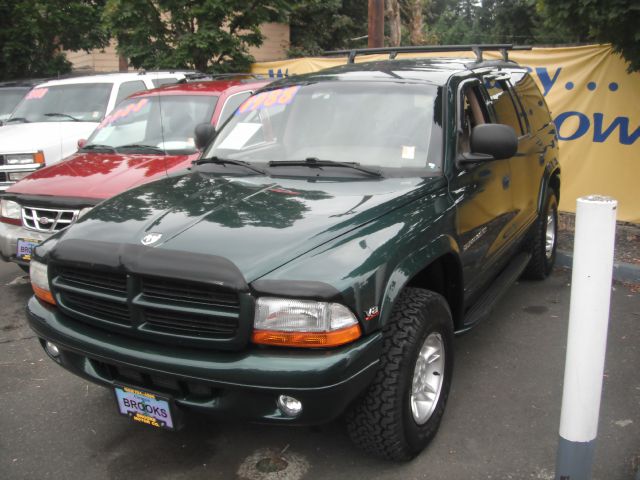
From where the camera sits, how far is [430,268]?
3.46 m

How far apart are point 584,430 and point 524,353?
2.02m

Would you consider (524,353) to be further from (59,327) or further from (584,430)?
(59,327)

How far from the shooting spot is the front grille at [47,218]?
5145 millimetres

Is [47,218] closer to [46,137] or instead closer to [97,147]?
[97,147]

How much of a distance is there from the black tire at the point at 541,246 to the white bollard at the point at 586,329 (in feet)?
9.92

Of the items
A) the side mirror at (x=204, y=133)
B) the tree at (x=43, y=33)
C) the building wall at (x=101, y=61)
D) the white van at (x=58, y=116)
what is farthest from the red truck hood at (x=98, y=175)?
the building wall at (x=101, y=61)

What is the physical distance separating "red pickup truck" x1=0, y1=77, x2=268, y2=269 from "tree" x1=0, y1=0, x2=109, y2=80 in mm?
9261

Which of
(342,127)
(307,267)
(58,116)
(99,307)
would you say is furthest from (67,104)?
(307,267)

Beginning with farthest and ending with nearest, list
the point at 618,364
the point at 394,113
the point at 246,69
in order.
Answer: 1. the point at 246,69
2. the point at 618,364
3. the point at 394,113

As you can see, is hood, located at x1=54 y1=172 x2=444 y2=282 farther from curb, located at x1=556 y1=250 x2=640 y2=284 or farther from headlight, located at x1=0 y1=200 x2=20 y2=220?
curb, located at x1=556 y1=250 x2=640 y2=284

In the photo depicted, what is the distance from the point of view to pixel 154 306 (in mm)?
2730

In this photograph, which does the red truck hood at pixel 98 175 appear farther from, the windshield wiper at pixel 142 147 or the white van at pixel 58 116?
the white van at pixel 58 116

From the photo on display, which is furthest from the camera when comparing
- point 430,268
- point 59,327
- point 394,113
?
point 394,113

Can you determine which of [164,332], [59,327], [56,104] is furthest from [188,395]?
[56,104]
